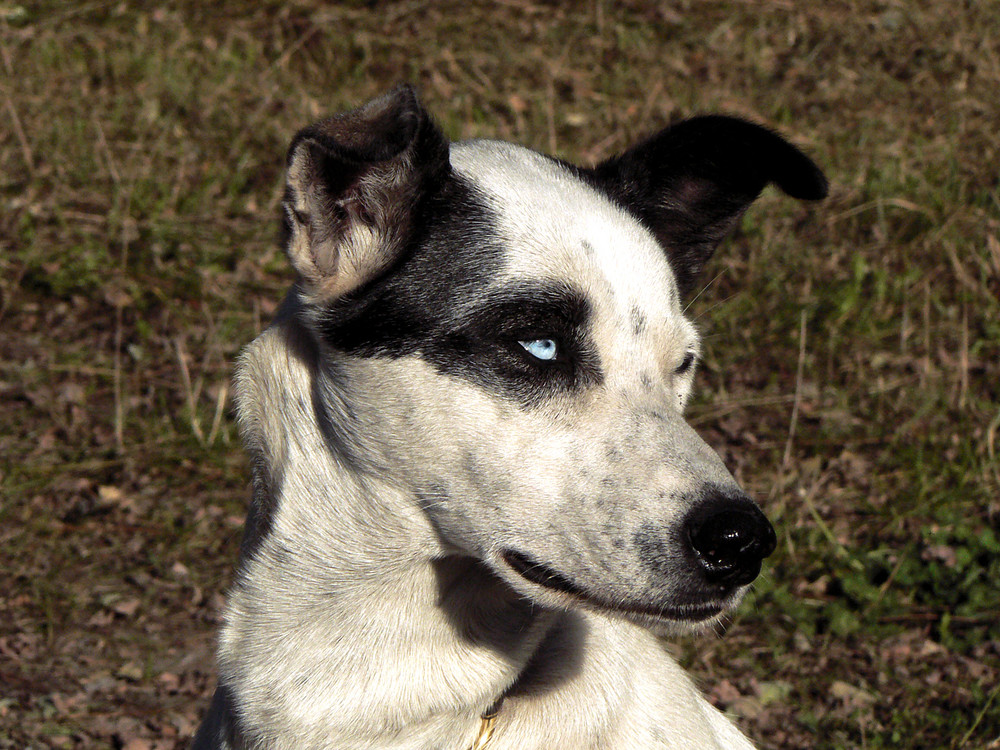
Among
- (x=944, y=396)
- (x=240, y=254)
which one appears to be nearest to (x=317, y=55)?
(x=240, y=254)

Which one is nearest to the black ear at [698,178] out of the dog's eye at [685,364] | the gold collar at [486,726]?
the dog's eye at [685,364]

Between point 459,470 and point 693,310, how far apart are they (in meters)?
3.49

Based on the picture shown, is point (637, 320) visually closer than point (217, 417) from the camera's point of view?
Yes

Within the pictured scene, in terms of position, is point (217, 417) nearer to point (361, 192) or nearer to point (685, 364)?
point (361, 192)

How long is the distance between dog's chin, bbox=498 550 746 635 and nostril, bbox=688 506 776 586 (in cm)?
9

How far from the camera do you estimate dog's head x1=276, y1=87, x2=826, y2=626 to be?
7.80 ft

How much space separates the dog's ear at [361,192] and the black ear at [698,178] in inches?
24.3

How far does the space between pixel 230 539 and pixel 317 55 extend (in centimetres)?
414

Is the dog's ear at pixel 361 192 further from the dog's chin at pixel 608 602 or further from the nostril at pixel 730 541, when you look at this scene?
the nostril at pixel 730 541

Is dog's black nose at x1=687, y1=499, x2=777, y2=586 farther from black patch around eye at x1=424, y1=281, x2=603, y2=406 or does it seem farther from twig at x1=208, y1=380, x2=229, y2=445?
twig at x1=208, y1=380, x2=229, y2=445

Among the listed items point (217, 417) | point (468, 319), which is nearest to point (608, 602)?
point (468, 319)

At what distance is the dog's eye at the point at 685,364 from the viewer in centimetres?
288

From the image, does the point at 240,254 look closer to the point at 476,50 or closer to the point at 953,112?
the point at 476,50

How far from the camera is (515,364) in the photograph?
2543 millimetres
